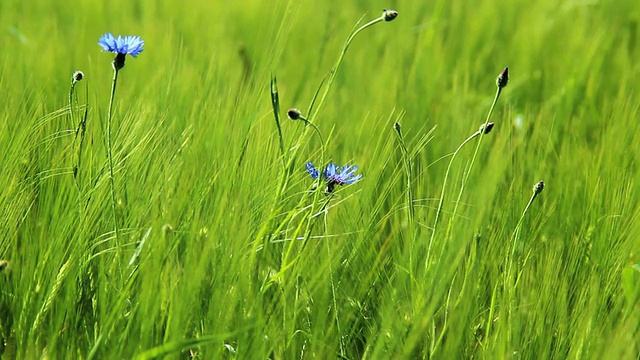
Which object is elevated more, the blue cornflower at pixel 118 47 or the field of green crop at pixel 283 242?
the blue cornflower at pixel 118 47

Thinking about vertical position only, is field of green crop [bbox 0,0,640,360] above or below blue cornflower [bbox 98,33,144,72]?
below

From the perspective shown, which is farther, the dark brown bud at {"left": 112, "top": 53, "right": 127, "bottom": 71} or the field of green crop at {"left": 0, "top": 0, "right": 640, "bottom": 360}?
the dark brown bud at {"left": 112, "top": 53, "right": 127, "bottom": 71}

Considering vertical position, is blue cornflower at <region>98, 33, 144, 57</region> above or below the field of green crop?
above

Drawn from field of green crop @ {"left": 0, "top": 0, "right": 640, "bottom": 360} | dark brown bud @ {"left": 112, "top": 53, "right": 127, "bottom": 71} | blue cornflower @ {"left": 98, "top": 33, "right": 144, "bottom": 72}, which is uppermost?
blue cornflower @ {"left": 98, "top": 33, "right": 144, "bottom": 72}

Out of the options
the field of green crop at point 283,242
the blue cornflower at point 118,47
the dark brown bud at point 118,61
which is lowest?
the field of green crop at point 283,242

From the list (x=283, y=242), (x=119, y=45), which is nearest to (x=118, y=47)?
(x=119, y=45)

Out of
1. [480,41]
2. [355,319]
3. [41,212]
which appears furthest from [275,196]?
[480,41]

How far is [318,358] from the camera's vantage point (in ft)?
2.79

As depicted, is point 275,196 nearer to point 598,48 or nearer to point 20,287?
Answer: point 20,287

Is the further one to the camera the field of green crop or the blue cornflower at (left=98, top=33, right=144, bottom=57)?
the blue cornflower at (left=98, top=33, right=144, bottom=57)

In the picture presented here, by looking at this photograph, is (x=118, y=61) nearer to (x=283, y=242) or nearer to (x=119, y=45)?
(x=119, y=45)

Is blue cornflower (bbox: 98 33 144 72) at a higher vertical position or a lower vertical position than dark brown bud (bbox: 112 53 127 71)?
higher

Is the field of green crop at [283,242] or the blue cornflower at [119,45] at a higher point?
the blue cornflower at [119,45]

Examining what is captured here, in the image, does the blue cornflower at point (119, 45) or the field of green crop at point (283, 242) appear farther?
the blue cornflower at point (119, 45)
